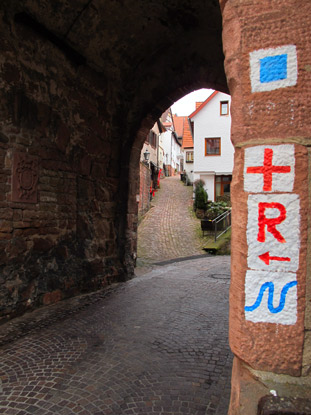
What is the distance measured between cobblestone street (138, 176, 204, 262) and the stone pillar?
7825 millimetres

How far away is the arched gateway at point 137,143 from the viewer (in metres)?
1.48

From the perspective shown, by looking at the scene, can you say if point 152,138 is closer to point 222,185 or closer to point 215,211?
point 222,185

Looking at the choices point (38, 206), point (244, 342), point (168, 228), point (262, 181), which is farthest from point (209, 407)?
point (168, 228)

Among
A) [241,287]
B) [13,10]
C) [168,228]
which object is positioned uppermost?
[13,10]

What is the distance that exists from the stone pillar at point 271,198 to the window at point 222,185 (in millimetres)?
18725

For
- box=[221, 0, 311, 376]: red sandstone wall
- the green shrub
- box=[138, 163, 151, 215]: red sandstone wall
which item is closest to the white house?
box=[138, 163, 151, 215]: red sandstone wall

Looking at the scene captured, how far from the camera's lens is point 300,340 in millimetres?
1468

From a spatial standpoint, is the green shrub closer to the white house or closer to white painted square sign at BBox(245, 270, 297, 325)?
the white house

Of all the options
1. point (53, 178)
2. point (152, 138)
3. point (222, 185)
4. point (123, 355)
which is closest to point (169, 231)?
point (222, 185)

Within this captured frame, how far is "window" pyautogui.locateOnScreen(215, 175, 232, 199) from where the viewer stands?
1998 cm

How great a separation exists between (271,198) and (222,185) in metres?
19.0

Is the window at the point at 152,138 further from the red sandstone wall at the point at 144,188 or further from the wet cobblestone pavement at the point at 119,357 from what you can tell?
the wet cobblestone pavement at the point at 119,357

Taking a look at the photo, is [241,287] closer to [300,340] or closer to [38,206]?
[300,340]

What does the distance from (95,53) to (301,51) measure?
15.8ft
